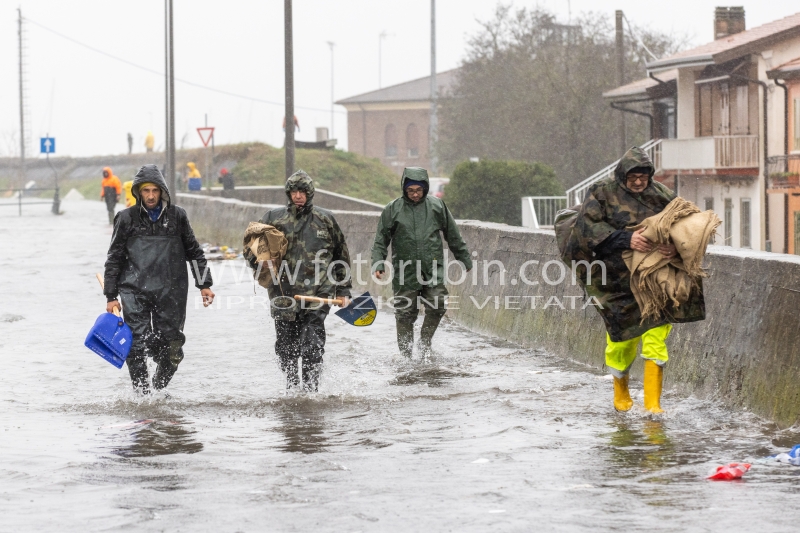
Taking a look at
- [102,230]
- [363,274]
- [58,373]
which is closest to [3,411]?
[58,373]

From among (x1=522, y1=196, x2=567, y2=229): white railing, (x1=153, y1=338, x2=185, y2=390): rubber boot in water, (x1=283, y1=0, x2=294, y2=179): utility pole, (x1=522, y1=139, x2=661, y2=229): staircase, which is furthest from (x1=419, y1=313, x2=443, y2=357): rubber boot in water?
(x1=522, y1=196, x2=567, y2=229): white railing

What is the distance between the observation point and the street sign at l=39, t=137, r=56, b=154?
5269 cm

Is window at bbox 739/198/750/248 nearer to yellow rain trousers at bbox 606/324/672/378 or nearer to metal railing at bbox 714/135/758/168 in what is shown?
metal railing at bbox 714/135/758/168

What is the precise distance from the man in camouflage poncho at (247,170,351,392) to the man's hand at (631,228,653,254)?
253 centimetres

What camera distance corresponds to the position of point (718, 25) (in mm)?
43188

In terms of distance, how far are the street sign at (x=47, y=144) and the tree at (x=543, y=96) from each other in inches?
→ 751

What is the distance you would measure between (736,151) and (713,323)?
28.8 m

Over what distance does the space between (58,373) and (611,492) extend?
651 centimetres

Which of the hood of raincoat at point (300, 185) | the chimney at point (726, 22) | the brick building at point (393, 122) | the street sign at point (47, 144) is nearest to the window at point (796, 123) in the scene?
the chimney at point (726, 22)

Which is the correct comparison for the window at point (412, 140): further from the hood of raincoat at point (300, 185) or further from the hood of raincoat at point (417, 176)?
the hood of raincoat at point (300, 185)

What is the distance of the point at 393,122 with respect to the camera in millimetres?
96875

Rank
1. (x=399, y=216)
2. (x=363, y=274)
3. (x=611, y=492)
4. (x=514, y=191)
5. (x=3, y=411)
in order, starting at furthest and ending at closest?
(x=514, y=191) < (x=363, y=274) < (x=399, y=216) < (x=3, y=411) < (x=611, y=492)

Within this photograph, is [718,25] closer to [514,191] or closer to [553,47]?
[514,191]

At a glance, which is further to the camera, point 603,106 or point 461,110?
point 461,110
